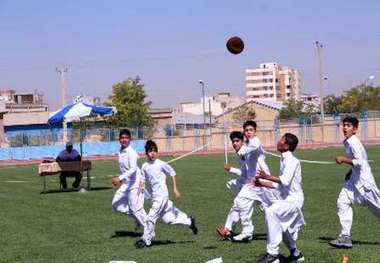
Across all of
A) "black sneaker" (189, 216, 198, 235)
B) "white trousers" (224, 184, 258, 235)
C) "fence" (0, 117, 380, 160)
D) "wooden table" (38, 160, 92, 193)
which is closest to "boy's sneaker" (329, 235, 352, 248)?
"white trousers" (224, 184, 258, 235)

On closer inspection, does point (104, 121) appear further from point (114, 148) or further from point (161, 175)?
point (161, 175)

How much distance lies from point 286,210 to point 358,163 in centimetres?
176

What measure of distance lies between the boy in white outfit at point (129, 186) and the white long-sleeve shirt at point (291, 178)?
332cm

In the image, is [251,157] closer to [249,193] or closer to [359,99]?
[249,193]

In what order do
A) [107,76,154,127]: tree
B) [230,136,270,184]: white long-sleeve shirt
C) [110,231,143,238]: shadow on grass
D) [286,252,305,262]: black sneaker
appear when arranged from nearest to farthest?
[286,252,305,262]: black sneaker → [230,136,270,184]: white long-sleeve shirt → [110,231,143,238]: shadow on grass → [107,76,154,127]: tree

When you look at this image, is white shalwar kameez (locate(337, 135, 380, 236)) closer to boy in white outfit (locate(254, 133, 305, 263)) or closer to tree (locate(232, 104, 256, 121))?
boy in white outfit (locate(254, 133, 305, 263))

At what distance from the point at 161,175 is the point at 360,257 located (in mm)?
3592

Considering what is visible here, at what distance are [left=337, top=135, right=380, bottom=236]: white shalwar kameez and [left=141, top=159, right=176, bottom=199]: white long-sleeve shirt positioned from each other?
2.71m

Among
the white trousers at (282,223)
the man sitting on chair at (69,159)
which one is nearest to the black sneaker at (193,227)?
the white trousers at (282,223)

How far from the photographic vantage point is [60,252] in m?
11.2

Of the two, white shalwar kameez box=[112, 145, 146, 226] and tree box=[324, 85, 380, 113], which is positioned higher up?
tree box=[324, 85, 380, 113]

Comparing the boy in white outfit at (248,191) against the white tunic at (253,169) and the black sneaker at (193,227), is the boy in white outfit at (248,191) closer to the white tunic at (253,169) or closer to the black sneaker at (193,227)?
the white tunic at (253,169)

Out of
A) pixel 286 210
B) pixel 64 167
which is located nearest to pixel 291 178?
pixel 286 210

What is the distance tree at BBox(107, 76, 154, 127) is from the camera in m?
82.5
